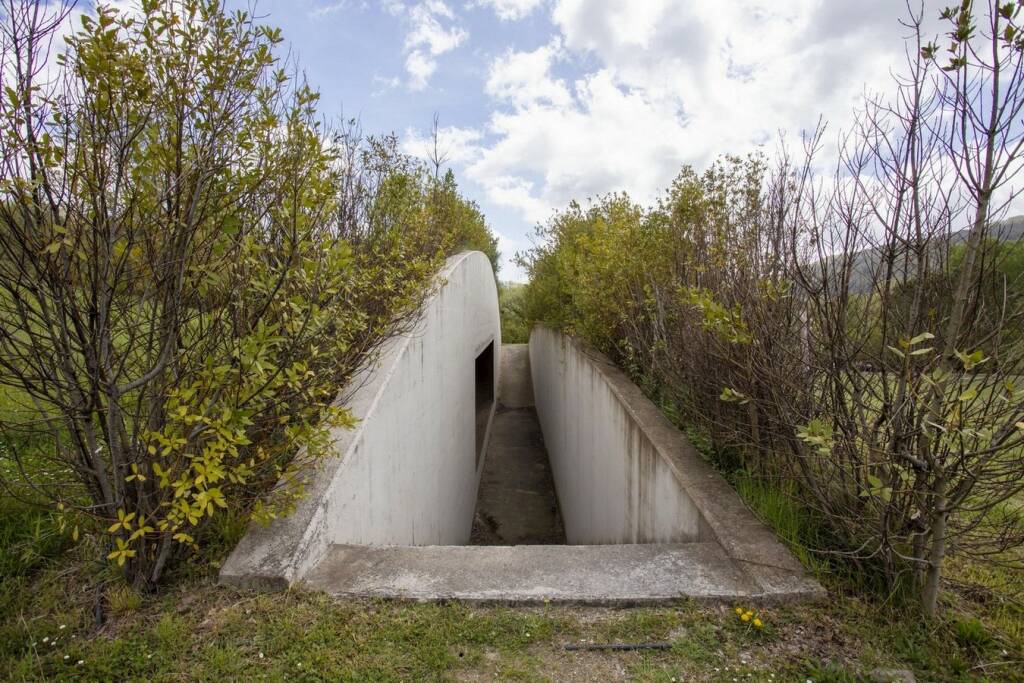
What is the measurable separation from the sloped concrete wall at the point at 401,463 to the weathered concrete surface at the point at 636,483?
1.92m

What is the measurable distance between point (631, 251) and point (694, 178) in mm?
1142

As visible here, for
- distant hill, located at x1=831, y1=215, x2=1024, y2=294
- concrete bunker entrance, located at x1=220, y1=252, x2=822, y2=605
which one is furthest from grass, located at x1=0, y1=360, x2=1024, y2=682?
distant hill, located at x1=831, y1=215, x2=1024, y2=294

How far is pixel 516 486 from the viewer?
1054 centimetres

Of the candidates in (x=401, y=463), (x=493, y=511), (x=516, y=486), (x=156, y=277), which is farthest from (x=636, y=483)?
(x=516, y=486)

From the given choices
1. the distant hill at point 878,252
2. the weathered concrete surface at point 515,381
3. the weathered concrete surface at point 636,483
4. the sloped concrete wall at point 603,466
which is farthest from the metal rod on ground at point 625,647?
the weathered concrete surface at point 515,381

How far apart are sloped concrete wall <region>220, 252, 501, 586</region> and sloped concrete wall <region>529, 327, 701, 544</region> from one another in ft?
6.10

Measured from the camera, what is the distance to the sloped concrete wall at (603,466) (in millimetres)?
3668

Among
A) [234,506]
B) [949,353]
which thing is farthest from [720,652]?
[234,506]

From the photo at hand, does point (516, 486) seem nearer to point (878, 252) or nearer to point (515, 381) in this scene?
point (515, 381)

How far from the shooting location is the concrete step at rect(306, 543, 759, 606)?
7.60 feet

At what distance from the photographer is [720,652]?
6.53ft

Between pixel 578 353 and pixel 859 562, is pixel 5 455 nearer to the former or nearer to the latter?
pixel 859 562

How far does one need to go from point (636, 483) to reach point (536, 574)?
6.91 ft

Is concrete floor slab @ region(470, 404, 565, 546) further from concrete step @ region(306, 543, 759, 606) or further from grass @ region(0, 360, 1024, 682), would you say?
grass @ region(0, 360, 1024, 682)
